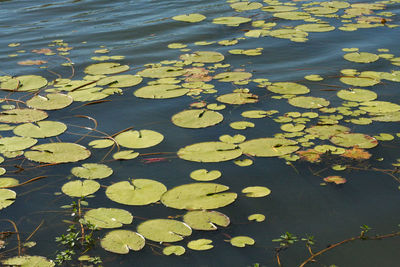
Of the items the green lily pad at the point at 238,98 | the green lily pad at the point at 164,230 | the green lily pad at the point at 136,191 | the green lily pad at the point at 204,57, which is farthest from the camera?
the green lily pad at the point at 204,57

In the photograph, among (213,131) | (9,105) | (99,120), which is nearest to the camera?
(213,131)

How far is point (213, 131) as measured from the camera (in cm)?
315

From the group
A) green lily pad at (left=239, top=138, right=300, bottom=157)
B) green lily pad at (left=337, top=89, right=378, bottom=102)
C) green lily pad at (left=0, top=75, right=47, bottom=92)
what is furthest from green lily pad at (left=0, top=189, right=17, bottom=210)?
green lily pad at (left=337, top=89, right=378, bottom=102)

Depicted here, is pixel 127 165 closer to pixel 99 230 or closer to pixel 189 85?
pixel 99 230

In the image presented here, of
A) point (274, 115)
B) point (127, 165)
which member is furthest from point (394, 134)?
point (127, 165)

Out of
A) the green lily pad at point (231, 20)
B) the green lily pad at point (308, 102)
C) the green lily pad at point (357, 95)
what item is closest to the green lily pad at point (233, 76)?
the green lily pad at point (308, 102)

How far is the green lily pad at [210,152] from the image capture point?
2834 millimetres

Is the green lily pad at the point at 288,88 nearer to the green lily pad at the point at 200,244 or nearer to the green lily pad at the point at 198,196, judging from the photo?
the green lily pad at the point at 198,196

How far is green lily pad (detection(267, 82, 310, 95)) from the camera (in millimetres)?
3651

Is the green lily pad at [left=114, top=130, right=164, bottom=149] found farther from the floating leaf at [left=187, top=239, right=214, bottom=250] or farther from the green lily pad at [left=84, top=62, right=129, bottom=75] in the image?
the green lily pad at [left=84, top=62, right=129, bottom=75]

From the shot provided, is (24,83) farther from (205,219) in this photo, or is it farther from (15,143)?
(205,219)

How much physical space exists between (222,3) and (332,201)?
14.4 feet

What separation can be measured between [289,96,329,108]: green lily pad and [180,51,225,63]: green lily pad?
1033 millimetres

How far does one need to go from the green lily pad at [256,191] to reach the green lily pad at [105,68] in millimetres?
2049
